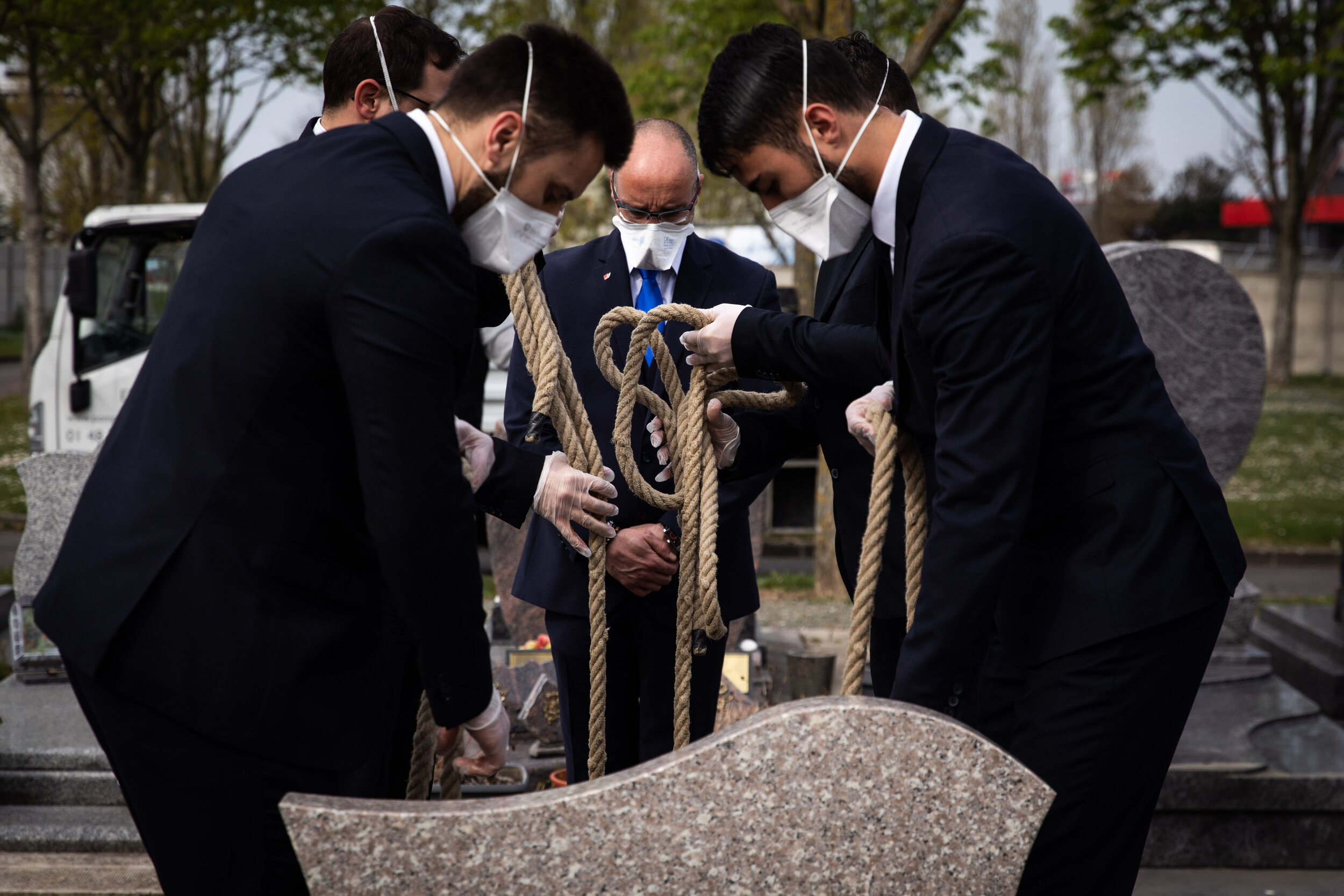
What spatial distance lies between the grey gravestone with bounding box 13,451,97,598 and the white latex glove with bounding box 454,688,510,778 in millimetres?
3389

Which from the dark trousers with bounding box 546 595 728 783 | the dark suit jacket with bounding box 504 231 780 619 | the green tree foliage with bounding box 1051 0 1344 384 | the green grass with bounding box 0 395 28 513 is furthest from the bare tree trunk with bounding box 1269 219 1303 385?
the dark trousers with bounding box 546 595 728 783

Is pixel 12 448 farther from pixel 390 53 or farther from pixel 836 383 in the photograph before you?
pixel 836 383

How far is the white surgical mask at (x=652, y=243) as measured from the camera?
307cm

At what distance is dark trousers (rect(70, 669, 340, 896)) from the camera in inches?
62.8

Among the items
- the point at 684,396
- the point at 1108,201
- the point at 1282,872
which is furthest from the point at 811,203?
the point at 1108,201

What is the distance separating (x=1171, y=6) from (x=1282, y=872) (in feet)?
50.5

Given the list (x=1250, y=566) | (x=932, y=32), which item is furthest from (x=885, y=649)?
(x=1250, y=566)

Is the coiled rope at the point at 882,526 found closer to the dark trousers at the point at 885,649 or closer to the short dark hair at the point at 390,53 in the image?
the dark trousers at the point at 885,649

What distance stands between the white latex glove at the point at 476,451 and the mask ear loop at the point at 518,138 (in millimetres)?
682

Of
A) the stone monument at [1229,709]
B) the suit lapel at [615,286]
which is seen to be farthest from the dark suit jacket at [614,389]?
the stone monument at [1229,709]

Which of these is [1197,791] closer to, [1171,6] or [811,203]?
[811,203]

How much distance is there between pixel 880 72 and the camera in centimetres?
257

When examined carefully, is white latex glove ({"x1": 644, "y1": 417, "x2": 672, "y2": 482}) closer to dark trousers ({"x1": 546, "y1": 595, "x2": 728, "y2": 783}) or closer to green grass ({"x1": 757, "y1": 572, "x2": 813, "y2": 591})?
dark trousers ({"x1": 546, "y1": 595, "x2": 728, "y2": 783})

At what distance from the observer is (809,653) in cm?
460
